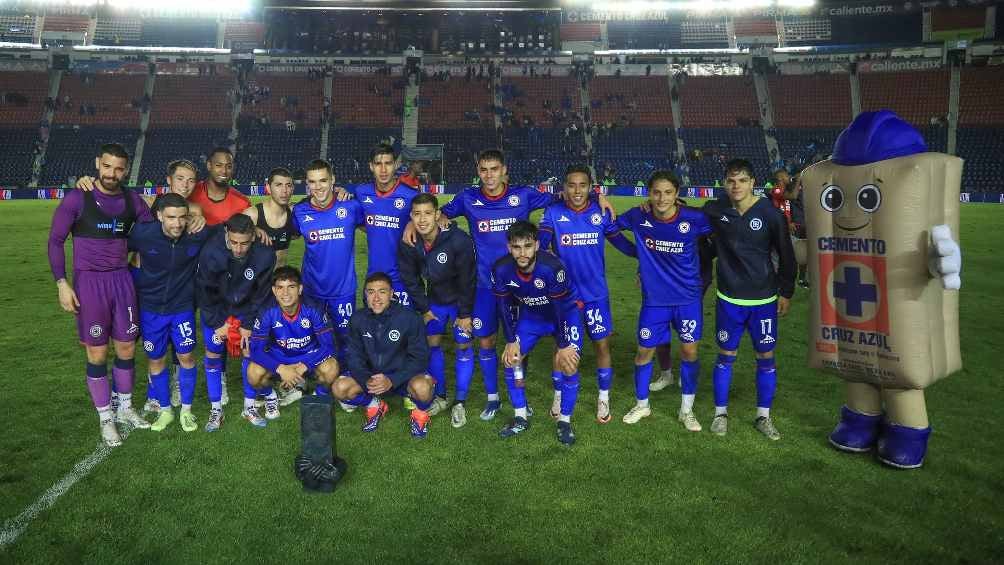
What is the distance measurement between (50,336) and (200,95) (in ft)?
119

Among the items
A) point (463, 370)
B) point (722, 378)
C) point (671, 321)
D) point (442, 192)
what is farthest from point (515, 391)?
point (442, 192)

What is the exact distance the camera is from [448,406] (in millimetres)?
6242

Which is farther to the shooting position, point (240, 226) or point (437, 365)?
point (437, 365)

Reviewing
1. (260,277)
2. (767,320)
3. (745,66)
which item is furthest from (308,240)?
(745,66)

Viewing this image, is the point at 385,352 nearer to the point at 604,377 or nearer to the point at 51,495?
the point at 604,377

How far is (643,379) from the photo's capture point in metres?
5.84

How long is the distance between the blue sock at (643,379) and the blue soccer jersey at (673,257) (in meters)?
0.61

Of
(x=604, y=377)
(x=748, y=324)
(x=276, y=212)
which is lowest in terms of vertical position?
(x=604, y=377)

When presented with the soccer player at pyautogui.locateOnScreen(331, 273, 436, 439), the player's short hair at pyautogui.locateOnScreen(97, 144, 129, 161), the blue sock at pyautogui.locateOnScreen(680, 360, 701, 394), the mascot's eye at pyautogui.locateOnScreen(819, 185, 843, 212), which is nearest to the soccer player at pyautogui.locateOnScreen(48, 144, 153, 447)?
the player's short hair at pyautogui.locateOnScreen(97, 144, 129, 161)

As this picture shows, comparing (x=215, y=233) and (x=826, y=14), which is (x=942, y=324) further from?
(x=826, y=14)

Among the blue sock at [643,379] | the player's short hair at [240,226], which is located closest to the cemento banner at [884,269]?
the blue sock at [643,379]

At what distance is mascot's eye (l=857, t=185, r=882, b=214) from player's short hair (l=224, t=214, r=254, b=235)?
16.8 feet

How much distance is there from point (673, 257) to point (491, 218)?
1805mm

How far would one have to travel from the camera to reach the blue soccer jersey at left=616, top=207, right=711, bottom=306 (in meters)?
5.59
